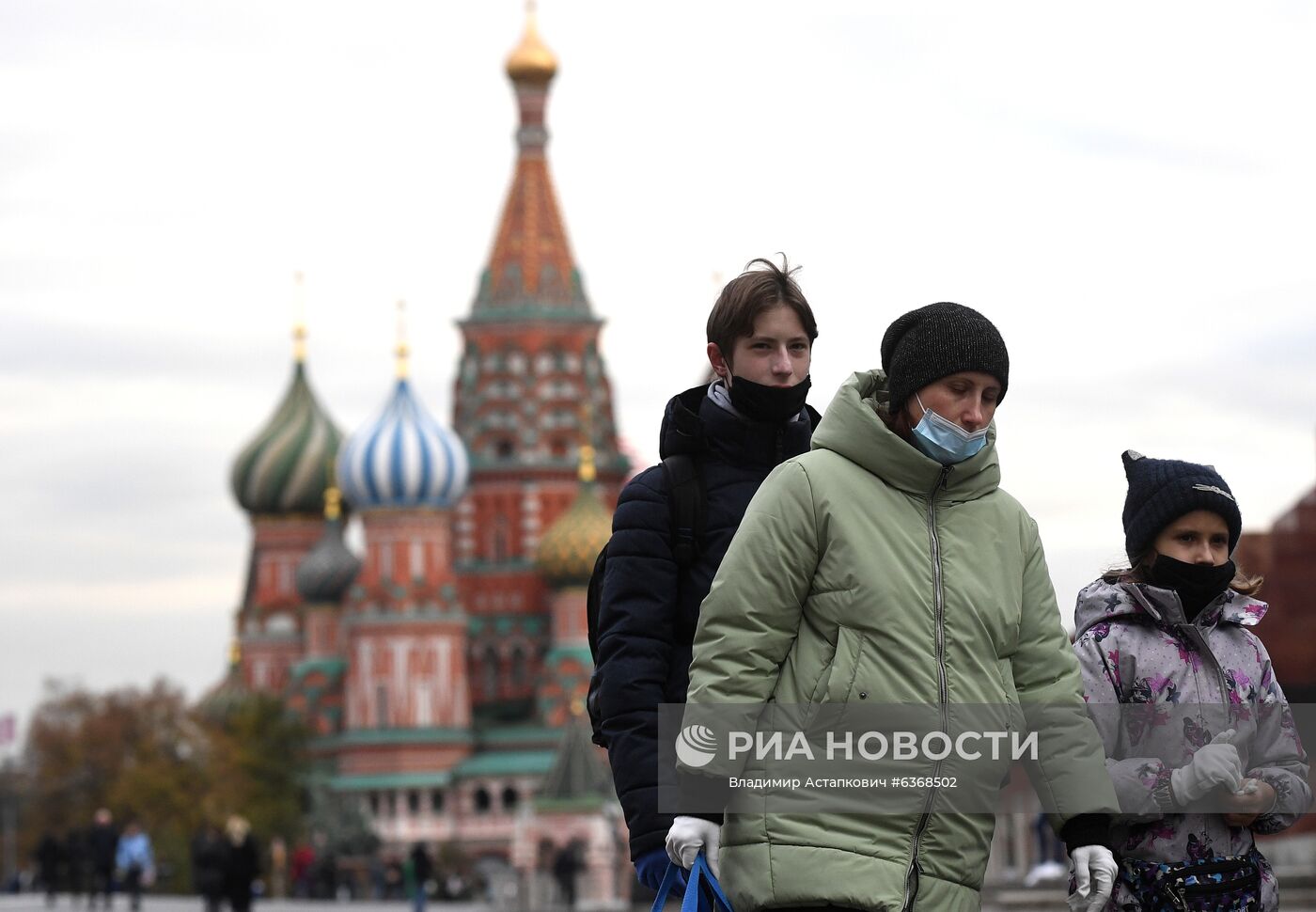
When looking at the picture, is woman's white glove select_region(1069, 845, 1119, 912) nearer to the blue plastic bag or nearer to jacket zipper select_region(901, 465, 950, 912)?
jacket zipper select_region(901, 465, 950, 912)

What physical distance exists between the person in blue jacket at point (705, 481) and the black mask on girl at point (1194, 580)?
75cm

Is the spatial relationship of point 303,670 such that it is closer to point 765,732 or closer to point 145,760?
point 145,760

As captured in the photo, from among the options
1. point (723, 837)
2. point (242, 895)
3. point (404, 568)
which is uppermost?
point (404, 568)

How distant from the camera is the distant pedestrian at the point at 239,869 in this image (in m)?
25.2

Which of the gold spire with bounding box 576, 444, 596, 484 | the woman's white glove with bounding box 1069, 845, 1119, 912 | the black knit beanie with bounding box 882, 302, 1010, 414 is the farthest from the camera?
the gold spire with bounding box 576, 444, 596, 484

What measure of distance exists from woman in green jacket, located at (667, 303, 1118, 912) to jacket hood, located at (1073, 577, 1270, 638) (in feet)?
1.93

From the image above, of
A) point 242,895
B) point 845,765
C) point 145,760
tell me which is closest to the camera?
point 845,765

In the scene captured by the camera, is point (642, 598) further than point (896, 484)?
Yes

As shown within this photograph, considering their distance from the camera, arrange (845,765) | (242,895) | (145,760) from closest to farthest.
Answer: (845,765) < (242,895) < (145,760)

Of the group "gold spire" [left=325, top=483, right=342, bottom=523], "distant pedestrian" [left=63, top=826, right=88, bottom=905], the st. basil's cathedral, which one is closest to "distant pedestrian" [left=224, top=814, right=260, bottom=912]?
"distant pedestrian" [left=63, top=826, right=88, bottom=905]

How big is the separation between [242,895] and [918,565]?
20.6 m

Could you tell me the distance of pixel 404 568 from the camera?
75.9 meters

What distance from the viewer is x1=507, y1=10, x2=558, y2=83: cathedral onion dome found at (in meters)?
82.9

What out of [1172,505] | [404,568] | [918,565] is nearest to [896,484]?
[918,565]
